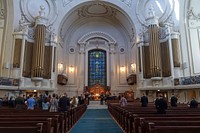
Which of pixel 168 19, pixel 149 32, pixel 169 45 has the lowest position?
pixel 169 45

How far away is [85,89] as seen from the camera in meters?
22.5

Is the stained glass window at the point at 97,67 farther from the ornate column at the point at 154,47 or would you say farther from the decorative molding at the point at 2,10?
the decorative molding at the point at 2,10

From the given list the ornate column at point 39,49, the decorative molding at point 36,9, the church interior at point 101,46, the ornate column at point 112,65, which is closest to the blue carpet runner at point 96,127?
the church interior at point 101,46

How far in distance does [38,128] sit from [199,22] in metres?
16.4

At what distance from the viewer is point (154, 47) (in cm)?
1750

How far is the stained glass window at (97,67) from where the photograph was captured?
79.5 feet

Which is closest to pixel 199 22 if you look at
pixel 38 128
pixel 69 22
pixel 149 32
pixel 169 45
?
pixel 169 45

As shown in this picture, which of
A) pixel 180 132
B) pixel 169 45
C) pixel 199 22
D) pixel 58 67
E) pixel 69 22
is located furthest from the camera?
pixel 69 22

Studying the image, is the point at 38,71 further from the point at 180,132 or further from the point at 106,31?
the point at 180,132

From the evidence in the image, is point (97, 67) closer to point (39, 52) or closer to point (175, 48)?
point (39, 52)

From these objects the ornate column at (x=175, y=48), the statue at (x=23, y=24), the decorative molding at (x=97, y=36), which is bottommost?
the ornate column at (x=175, y=48)

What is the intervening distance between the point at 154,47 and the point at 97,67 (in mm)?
9297

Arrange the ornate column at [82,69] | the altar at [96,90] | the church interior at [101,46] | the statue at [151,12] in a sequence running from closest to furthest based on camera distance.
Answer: the church interior at [101,46]
the statue at [151,12]
the altar at [96,90]
the ornate column at [82,69]

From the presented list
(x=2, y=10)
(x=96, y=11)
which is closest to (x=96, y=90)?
(x=96, y=11)
